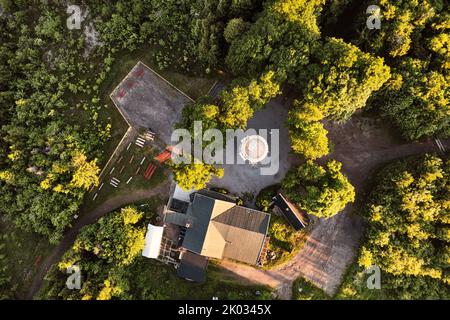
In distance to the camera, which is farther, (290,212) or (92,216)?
(92,216)

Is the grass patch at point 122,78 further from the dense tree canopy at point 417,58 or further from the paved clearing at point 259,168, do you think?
the dense tree canopy at point 417,58

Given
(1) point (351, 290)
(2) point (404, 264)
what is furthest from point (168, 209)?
(2) point (404, 264)

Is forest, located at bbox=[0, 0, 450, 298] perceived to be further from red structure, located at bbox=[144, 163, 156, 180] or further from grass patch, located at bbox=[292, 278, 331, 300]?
grass patch, located at bbox=[292, 278, 331, 300]

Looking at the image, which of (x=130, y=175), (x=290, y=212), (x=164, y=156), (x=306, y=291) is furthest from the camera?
(x=130, y=175)

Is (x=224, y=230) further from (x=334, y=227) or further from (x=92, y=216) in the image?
(x=92, y=216)

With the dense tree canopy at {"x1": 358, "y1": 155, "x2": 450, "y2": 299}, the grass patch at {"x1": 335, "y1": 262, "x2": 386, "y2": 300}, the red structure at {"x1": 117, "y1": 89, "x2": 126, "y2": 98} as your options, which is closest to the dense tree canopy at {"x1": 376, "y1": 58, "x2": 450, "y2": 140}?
the dense tree canopy at {"x1": 358, "y1": 155, "x2": 450, "y2": 299}

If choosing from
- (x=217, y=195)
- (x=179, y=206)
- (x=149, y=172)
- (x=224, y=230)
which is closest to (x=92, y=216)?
(x=149, y=172)
